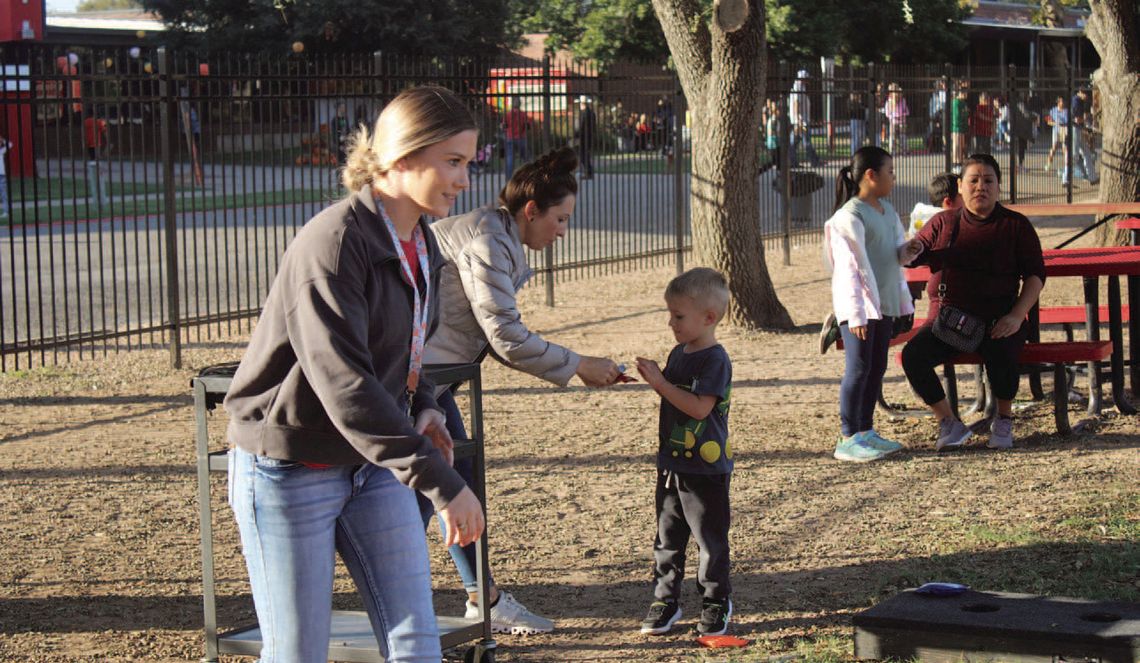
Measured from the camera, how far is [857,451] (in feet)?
24.8

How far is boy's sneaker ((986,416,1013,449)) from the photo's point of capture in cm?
775

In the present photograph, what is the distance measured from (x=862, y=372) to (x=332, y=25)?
117 feet

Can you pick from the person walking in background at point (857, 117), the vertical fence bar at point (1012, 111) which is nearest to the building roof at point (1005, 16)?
the vertical fence bar at point (1012, 111)

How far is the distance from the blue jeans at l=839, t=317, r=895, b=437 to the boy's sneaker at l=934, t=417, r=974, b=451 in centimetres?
47

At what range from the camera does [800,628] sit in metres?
5.08

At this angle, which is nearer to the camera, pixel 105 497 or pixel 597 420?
pixel 105 497

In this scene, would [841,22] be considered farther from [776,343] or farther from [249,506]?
[249,506]

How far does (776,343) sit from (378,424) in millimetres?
8796

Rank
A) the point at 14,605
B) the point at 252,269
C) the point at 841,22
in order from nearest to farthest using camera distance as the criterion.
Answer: the point at 14,605
the point at 252,269
the point at 841,22

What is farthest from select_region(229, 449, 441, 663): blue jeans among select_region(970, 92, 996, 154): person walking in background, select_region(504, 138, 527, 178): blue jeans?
select_region(970, 92, 996, 154): person walking in background

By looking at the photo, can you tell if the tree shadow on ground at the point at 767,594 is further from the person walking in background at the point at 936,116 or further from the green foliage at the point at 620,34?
the green foliage at the point at 620,34

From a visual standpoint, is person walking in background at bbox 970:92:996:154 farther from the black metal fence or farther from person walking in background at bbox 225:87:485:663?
person walking in background at bbox 225:87:485:663

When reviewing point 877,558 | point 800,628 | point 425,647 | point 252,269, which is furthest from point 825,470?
point 252,269

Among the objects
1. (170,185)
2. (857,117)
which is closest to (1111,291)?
(170,185)
